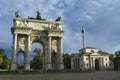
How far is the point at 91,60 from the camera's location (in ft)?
301

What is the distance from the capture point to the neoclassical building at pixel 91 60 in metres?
90.9

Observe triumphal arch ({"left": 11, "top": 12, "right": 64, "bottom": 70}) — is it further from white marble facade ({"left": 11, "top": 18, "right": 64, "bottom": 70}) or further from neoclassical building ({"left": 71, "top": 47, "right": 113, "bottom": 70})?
neoclassical building ({"left": 71, "top": 47, "right": 113, "bottom": 70})

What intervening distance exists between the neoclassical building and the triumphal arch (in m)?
40.1

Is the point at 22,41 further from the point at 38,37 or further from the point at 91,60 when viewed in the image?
the point at 91,60

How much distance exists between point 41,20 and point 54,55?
376 inches

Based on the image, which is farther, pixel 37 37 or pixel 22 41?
pixel 37 37

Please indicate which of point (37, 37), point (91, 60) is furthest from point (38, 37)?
point (91, 60)

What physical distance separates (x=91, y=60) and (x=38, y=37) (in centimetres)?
4593

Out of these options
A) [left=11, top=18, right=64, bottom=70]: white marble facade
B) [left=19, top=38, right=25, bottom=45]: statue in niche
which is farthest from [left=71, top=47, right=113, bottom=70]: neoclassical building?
[left=19, top=38, right=25, bottom=45]: statue in niche

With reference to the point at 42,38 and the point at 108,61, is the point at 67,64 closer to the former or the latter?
the point at 108,61

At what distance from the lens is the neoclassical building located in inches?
3580

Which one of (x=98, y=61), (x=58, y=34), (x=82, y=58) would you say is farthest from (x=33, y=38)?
(x=98, y=61)

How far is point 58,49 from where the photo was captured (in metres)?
52.1

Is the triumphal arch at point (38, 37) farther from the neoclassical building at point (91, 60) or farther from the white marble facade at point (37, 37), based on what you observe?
the neoclassical building at point (91, 60)
